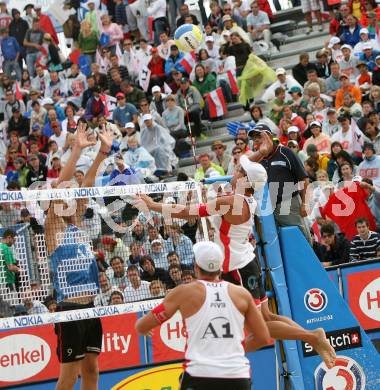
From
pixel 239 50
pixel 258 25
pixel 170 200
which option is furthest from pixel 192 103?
pixel 170 200

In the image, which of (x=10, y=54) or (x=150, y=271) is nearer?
(x=150, y=271)

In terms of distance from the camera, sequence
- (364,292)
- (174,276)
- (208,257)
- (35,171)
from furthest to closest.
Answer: (35,171)
(364,292)
(174,276)
(208,257)

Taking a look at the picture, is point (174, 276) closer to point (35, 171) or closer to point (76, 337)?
point (76, 337)

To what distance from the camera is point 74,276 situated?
1066 centimetres

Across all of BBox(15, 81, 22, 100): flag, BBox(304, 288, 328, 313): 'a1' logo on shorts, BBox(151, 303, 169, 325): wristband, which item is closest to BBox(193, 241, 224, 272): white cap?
BBox(151, 303, 169, 325): wristband

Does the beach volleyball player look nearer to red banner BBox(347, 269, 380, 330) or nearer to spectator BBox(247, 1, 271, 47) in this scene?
red banner BBox(347, 269, 380, 330)

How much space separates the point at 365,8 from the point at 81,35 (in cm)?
752

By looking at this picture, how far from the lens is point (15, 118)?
2278cm

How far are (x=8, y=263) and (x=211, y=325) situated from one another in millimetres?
3758

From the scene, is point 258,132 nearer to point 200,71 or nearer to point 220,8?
point 200,71

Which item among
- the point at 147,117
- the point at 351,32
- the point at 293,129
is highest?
the point at 351,32

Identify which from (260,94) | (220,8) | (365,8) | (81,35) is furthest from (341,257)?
(81,35)

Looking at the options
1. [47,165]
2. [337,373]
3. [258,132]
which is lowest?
[337,373]

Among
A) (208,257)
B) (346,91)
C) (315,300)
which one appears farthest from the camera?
(346,91)
